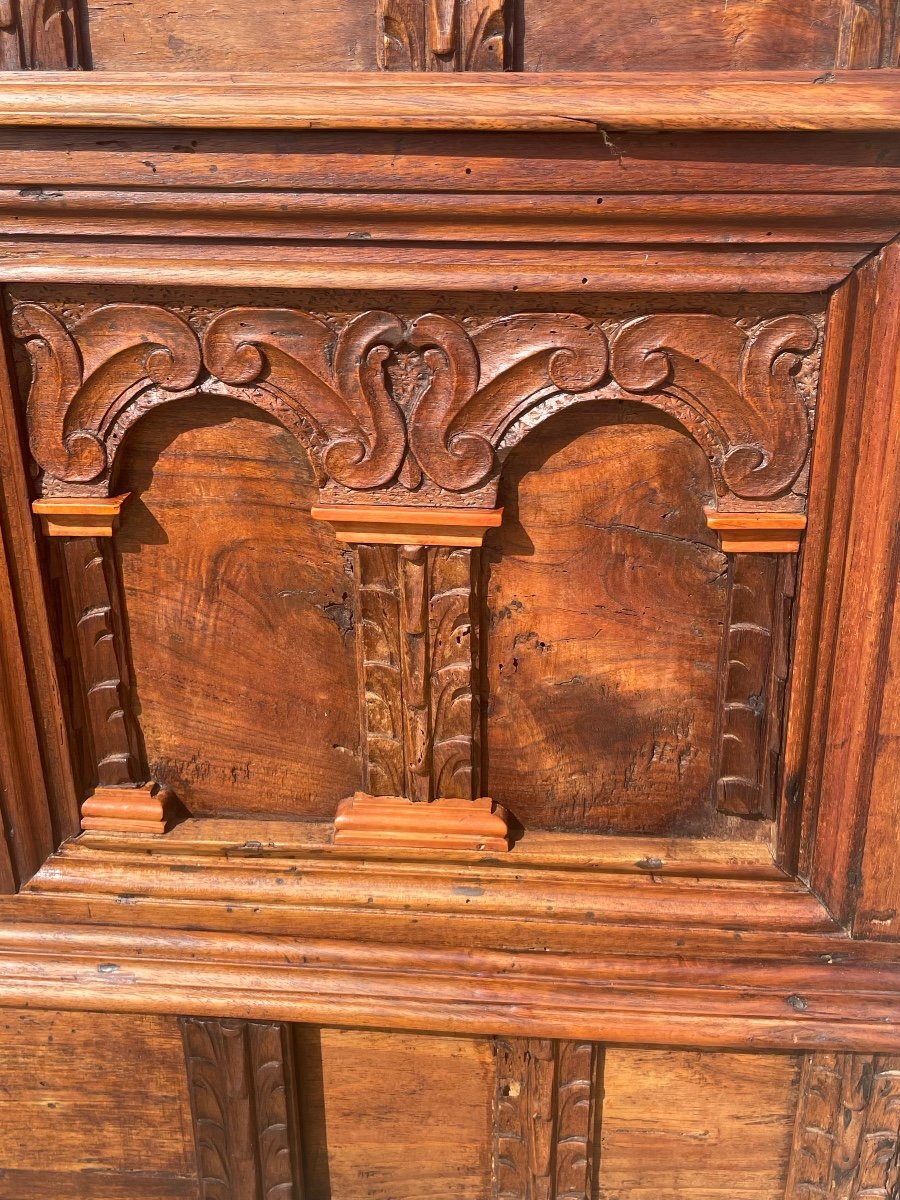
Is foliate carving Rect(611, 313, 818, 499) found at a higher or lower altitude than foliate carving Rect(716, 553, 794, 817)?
higher

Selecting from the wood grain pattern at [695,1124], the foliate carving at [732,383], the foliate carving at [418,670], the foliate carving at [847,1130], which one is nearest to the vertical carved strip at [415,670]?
the foliate carving at [418,670]

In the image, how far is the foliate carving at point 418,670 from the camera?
149cm

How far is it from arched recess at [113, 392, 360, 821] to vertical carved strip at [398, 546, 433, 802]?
0.32 feet

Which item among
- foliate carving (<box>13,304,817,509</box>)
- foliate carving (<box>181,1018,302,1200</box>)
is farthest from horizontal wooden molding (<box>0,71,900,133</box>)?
foliate carving (<box>181,1018,302,1200</box>)

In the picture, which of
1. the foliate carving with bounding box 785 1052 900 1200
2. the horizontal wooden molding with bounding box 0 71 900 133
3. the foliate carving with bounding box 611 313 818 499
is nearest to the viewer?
the horizontal wooden molding with bounding box 0 71 900 133

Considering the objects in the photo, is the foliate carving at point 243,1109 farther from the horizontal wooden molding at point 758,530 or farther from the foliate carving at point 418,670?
the horizontal wooden molding at point 758,530

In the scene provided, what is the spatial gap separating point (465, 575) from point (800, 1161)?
1101 millimetres

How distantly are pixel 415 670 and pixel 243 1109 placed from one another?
791 millimetres

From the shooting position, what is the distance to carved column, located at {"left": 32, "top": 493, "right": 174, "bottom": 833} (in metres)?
1.51

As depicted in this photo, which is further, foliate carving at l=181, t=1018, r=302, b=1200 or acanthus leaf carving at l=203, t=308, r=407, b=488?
foliate carving at l=181, t=1018, r=302, b=1200

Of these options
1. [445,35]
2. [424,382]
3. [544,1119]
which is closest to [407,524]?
[424,382]

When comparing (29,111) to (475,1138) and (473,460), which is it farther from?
(475,1138)

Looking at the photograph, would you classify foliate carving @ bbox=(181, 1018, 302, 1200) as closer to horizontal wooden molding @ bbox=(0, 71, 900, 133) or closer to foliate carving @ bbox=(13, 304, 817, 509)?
foliate carving @ bbox=(13, 304, 817, 509)

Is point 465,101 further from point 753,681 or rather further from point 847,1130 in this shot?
point 847,1130
